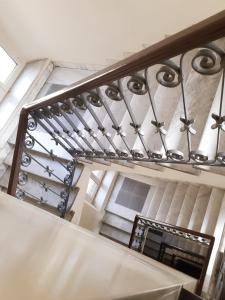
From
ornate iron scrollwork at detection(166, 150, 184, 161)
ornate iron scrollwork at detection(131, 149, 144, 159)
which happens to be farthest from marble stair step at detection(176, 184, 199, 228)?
ornate iron scrollwork at detection(166, 150, 184, 161)

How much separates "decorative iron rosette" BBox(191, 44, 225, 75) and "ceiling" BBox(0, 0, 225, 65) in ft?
7.22

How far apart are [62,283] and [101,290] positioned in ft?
0.25

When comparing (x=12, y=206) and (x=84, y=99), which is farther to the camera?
(x=84, y=99)

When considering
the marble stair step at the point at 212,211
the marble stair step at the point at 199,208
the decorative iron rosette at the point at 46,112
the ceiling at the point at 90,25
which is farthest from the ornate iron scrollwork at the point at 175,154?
the marble stair step at the point at 199,208

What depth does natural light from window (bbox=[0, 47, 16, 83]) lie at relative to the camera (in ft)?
15.0

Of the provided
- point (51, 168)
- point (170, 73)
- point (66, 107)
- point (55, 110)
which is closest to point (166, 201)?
point (51, 168)

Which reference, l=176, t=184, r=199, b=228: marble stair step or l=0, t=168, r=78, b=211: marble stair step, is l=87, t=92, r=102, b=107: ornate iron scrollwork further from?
l=176, t=184, r=199, b=228: marble stair step

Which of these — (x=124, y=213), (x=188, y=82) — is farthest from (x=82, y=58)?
(x=124, y=213)

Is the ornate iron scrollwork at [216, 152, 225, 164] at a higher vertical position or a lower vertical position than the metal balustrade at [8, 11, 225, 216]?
lower

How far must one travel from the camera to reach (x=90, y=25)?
3.75m

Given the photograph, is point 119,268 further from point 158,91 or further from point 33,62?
point 33,62

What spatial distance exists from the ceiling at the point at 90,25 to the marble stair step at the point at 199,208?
3148 mm

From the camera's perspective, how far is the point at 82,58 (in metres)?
4.30

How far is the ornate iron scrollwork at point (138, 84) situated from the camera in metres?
1.33
